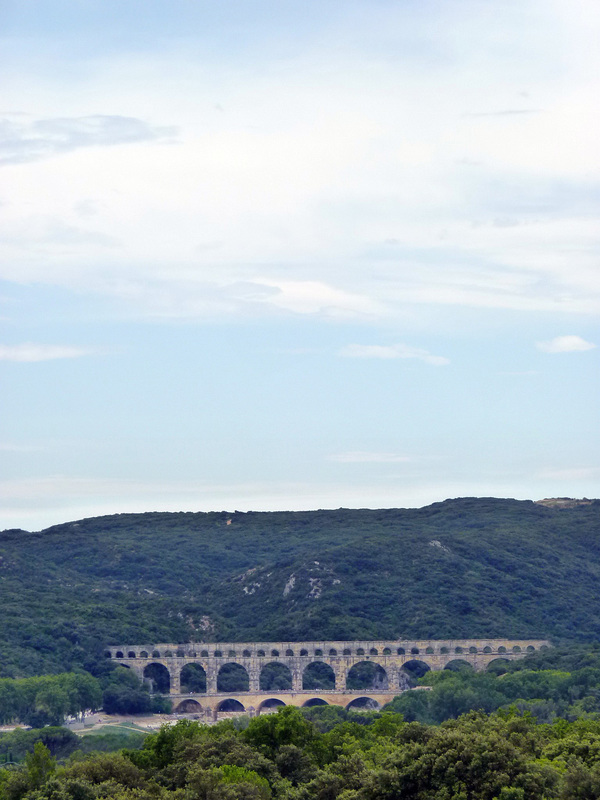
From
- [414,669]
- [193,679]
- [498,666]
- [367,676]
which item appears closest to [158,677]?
[193,679]

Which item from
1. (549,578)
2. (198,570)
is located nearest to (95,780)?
(549,578)

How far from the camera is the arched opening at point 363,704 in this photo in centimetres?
12288

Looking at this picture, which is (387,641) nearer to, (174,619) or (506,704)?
(174,619)

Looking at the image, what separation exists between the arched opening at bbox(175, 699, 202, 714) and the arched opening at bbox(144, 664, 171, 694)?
295 inches

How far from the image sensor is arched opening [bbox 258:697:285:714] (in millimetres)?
127312

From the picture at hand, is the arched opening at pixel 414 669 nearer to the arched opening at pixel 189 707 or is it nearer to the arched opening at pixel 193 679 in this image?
the arched opening at pixel 193 679

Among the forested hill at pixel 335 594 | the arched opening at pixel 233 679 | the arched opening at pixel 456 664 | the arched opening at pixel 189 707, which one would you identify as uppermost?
the forested hill at pixel 335 594

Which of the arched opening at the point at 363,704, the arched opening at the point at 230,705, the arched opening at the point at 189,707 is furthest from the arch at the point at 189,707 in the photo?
the arched opening at the point at 363,704

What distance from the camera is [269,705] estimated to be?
128m

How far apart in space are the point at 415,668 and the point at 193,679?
20.0m

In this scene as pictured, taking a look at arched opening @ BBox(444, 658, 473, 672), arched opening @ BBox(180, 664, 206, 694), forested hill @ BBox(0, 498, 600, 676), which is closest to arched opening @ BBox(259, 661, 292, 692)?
forested hill @ BBox(0, 498, 600, 676)

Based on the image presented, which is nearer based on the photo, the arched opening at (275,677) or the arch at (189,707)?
the arch at (189,707)

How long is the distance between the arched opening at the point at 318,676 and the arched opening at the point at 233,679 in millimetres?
5354

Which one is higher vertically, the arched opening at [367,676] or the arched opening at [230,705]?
the arched opening at [367,676]
